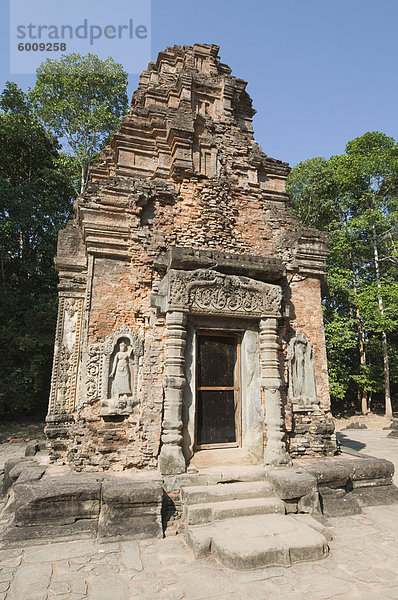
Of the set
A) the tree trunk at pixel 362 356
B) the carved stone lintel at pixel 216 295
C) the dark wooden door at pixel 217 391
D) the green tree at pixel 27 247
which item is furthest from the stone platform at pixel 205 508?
the tree trunk at pixel 362 356

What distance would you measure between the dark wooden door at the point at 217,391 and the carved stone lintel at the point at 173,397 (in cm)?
58

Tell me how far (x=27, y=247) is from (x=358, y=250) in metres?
18.0

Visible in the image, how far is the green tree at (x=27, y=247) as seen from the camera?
52.2 feet

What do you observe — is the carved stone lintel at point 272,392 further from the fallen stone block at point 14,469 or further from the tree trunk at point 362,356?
the tree trunk at point 362,356

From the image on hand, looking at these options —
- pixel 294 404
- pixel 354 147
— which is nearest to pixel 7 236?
pixel 294 404

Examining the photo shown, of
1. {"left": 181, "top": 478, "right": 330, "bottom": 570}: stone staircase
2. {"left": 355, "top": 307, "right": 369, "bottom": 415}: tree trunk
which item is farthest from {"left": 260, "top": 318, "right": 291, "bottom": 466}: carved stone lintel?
{"left": 355, "top": 307, "right": 369, "bottom": 415}: tree trunk

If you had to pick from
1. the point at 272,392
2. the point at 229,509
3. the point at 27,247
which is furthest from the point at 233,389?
the point at 27,247

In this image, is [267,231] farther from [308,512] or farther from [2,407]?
[2,407]

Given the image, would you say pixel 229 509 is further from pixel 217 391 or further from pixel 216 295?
pixel 216 295

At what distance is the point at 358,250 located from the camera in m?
Result: 21.3

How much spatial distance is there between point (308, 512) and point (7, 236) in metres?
17.1

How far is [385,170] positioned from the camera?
20.2 metres

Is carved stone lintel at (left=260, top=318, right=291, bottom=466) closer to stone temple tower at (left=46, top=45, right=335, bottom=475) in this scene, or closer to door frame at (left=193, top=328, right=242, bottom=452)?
stone temple tower at (left=46, top=45, right=335, bottom=475)

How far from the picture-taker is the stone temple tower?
5.70m
